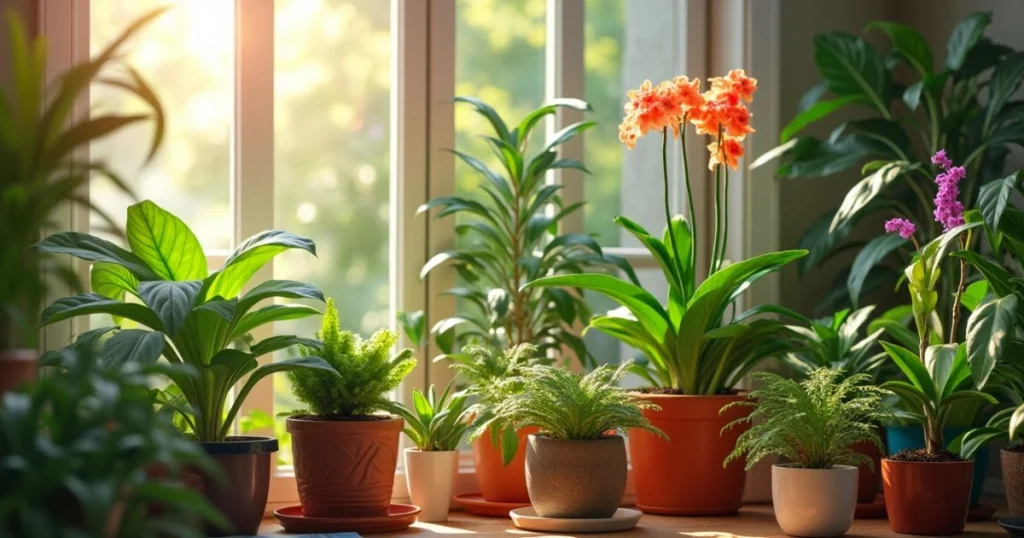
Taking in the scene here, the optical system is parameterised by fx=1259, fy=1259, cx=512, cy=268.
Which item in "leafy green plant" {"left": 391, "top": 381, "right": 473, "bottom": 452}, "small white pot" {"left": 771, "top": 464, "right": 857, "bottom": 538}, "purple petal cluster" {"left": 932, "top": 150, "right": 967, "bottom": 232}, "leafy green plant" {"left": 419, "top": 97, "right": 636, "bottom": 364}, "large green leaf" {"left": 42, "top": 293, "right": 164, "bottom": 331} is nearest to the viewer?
"large green leaf" {"left": 42, "top": 293, "right": 164, "bottom": 331}

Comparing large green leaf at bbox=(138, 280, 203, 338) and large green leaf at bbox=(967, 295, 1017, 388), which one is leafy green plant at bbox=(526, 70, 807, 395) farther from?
large green leaf at bbox=(138, 280, 203, 338)

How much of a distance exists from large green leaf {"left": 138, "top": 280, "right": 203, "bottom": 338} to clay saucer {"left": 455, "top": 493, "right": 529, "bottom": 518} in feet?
3.31

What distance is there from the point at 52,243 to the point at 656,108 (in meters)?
1.40

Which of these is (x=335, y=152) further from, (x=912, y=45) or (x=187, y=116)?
(x=912, y=45)

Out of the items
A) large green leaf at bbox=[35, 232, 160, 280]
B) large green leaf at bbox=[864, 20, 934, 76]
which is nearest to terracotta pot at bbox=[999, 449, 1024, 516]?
large green leaf at bbox=[864, 20, 934, 76]

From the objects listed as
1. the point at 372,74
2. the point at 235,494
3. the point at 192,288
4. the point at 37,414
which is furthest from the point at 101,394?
the point at 372,74

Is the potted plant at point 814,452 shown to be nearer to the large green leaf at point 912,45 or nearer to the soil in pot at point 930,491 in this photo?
the soil in pot at point 930,491

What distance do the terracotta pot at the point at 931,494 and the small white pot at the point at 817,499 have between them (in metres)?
0.13

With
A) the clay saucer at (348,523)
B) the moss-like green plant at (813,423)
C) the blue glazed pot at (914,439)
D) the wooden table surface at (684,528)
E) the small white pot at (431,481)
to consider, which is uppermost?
the moss-like green plant at (813,423)

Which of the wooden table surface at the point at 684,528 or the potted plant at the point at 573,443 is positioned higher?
the potted plant at the point at 573,443

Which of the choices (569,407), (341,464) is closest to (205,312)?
(341,464)

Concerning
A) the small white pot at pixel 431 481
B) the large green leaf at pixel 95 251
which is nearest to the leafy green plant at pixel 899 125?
the small white pot at pixel 431 481

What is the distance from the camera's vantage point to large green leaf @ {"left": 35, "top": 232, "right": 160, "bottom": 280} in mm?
2502

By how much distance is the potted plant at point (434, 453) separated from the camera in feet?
9.90
